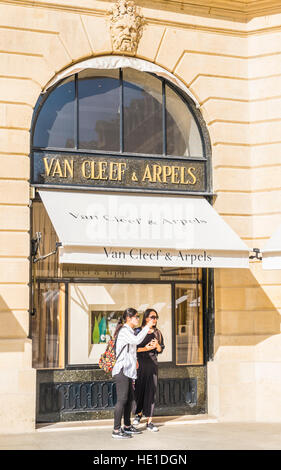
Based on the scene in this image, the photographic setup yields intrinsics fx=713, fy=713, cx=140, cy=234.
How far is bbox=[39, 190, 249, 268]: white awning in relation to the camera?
1074 cm

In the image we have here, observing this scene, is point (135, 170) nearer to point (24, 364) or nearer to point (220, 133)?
point (220, 133)

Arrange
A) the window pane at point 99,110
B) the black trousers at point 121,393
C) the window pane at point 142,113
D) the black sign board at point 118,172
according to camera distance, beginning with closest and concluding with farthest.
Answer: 1. the black trousers at point 121,393
2. the black sign board at point 118,172
3. the window pane at point 99,110
4. the window pane at point 142,113

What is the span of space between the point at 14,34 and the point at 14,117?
1.38 meters

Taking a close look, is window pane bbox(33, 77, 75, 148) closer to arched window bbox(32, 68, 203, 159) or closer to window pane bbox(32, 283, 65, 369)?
arched window bbox(32, 68, 203, 159)

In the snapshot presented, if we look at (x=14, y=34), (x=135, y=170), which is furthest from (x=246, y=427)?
(x=14, y=34)

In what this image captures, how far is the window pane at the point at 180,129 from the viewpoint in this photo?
12766 mm

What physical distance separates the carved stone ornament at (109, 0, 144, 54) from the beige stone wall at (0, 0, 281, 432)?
0.16 m

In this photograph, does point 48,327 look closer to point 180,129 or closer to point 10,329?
point 10,329

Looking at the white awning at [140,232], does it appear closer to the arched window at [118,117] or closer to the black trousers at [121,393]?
the arched window at [118,117]

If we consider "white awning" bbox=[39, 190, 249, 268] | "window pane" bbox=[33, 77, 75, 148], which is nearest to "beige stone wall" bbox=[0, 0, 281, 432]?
"window pane" bbox=[33, 77, 75, 148]

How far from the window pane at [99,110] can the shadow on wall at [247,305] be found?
9.97ft

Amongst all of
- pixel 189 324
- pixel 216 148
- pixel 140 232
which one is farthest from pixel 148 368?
pixel 216 148

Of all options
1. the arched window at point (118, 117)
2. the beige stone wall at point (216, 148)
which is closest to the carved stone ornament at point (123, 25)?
the beige stone wall at point (216, 148)

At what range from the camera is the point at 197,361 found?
1254cm
